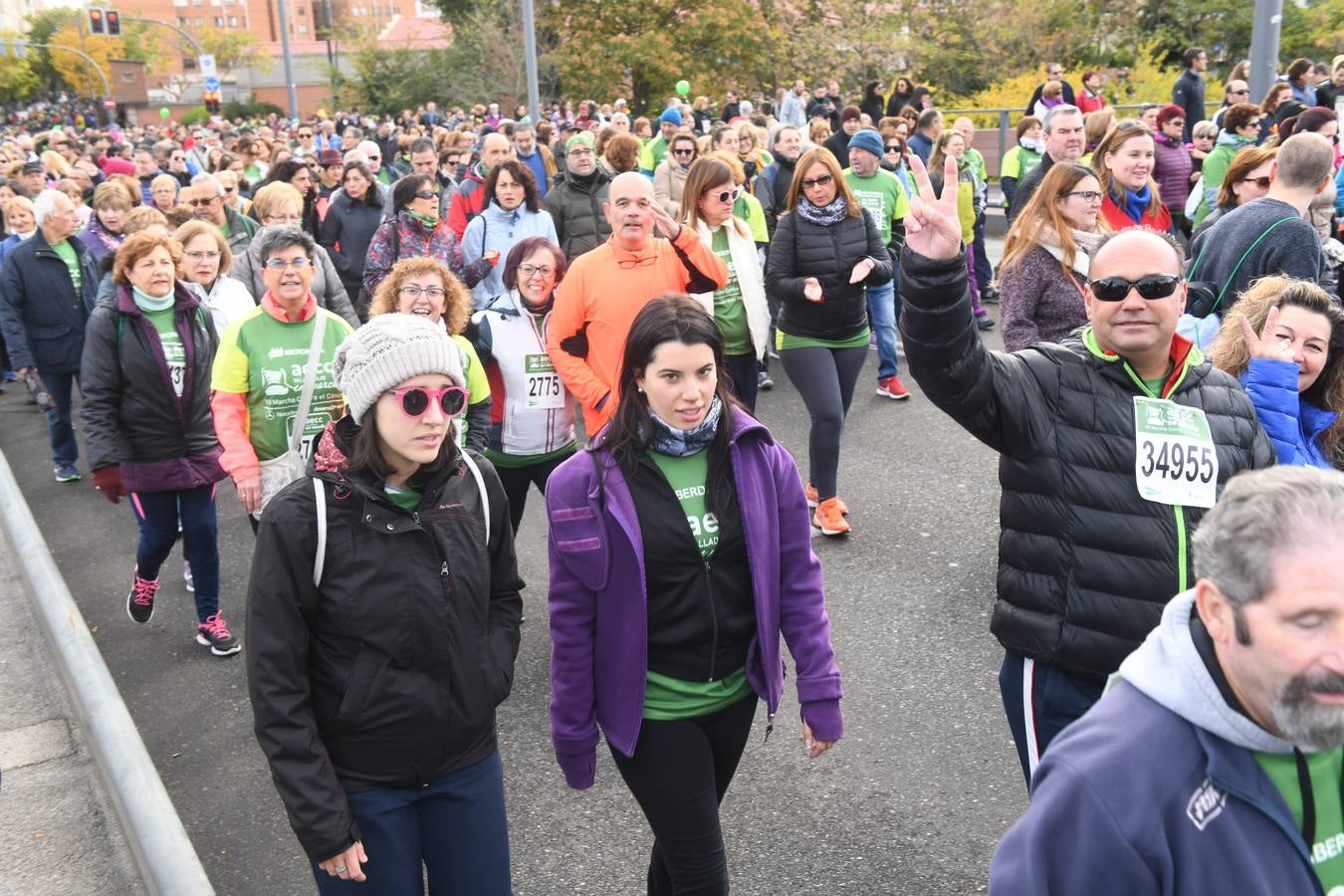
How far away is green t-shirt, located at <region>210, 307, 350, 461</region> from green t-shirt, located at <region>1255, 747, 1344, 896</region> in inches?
159

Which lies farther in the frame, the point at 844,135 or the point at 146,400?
the point at 844,135

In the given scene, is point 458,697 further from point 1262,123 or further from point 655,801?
Answer: point 1262,123

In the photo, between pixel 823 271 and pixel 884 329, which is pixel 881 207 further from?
pixel 823 271

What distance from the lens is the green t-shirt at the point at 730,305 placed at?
6.84 m

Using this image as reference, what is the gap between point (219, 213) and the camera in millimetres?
9391

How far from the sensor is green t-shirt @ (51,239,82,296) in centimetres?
904

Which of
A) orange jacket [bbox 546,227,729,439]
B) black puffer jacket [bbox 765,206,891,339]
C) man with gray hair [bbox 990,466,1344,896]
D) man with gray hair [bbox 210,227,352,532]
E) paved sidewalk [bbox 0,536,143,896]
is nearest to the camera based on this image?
man with gray hair [bbox 990,466,1344,896]

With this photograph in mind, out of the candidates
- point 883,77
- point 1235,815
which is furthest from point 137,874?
point 883,77

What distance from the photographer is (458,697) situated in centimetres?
305

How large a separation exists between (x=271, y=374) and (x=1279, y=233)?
14.2 ft

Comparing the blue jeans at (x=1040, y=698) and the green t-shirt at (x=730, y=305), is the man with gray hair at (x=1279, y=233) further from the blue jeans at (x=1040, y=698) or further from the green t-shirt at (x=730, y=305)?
the blue jeans at (x=1040, y=698)

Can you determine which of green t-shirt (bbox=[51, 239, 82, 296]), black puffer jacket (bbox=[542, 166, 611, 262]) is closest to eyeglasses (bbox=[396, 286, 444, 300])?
black puffer jacket (bbox=[542, 166, 611, 262])

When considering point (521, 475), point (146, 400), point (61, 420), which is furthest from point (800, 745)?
point (61, 420)

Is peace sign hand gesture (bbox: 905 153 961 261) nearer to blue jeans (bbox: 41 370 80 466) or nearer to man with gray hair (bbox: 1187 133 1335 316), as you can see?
man with gray hair (bbox: 1187 133 1335 316)
